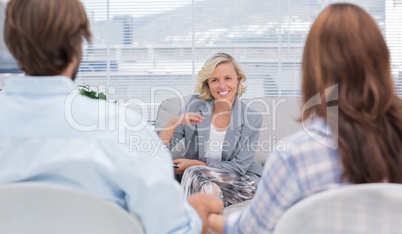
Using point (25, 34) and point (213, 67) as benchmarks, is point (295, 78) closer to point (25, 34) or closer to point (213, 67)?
point (213, 67)

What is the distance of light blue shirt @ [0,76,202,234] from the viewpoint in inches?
41.7

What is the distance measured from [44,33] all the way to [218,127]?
Result: 6.58ft

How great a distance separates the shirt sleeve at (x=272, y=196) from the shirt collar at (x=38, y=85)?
21.6 inches

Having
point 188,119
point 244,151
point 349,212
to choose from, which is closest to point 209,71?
point 188,119

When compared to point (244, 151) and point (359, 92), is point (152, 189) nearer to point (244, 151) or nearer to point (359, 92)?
point (359, 92)

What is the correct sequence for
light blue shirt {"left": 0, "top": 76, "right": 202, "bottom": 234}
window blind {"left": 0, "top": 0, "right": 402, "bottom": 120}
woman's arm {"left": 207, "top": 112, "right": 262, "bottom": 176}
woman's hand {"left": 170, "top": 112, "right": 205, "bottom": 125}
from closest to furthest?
light blue shirt {"left": 0, "top": 76, "right": 202, "bottom": 234} → woman's arm {"left": 207, "top": 112, "right": 262, "bottom": 176} → woman's hand {"left": 170, "top": 112, "right": 205, "bottom": 125} → window blind {"left": 0, "top": 0, "right": 402, "bottom": 120}

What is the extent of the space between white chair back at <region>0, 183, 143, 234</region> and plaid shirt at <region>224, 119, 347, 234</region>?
36cm

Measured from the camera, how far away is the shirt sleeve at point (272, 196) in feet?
3.59

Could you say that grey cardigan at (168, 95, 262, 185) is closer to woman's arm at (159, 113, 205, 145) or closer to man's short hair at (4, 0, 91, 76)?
woman's arm at (159, 113, 205, 145)

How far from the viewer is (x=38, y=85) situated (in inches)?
44.5

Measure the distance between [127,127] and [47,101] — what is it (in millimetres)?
206

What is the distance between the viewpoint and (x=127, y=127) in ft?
3.72

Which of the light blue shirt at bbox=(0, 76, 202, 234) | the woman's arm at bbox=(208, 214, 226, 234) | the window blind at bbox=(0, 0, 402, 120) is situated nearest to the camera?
the light blue shirt at bbox=(0, 76, 202, 234)

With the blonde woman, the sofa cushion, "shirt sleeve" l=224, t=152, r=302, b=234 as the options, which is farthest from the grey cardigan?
"shirt sleeve" l=224, t=152, r=302, b=234
